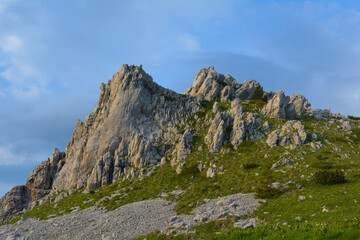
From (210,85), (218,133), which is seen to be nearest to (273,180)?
(218,133)

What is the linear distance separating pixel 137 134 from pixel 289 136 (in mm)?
40183

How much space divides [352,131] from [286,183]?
1382 inches

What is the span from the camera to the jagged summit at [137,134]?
55.7 m

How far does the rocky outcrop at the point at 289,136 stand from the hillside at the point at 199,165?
0.73 feet

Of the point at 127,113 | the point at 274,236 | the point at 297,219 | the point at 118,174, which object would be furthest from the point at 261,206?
the point at 127,113

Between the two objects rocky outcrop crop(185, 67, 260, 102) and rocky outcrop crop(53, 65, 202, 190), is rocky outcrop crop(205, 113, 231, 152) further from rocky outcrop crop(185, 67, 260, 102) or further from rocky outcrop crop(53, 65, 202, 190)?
rocky outcrop crop(185, 67, 260, 102)

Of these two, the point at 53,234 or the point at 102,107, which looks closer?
the point at 53,234

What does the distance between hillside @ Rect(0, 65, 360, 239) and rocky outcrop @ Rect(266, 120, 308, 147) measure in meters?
0.22

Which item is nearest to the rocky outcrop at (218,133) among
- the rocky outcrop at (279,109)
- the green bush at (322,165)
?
the rocky outcrop at (279,109)

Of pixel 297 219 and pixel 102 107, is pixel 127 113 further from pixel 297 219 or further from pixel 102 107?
pixel 297 219

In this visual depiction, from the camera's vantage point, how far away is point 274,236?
14.4 metres

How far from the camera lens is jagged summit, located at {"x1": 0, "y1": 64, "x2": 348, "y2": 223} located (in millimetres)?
55656

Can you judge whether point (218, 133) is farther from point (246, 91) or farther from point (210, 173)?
point (246, 91)

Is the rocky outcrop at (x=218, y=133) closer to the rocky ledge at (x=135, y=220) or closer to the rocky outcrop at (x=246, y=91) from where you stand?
the rocky ledge at (x=135, y=220)
